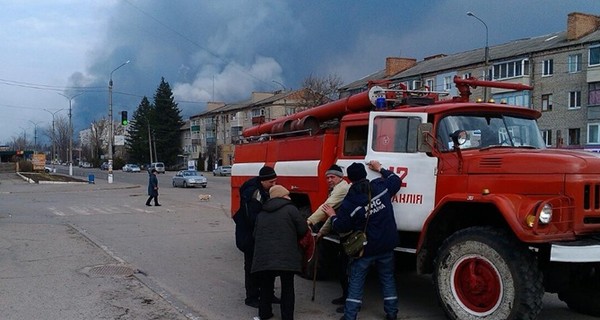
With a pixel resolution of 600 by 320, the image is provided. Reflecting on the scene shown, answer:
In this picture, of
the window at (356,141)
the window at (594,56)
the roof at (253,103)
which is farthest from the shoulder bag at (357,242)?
the roof at (253,103)

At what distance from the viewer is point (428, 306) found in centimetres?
727

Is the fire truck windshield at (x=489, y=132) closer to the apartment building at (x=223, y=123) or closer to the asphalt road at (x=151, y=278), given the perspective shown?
the asphalt road at (x=151, y=278)

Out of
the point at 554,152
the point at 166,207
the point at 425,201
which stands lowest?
the point at 166,207

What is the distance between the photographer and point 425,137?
21.5 ft

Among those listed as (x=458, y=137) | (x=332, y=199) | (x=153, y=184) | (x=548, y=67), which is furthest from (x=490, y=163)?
(x=548, y=67)

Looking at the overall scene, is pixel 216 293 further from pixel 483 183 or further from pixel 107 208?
pixel 107 208

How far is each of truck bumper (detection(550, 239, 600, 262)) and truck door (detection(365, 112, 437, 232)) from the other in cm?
150

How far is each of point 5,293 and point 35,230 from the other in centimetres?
806

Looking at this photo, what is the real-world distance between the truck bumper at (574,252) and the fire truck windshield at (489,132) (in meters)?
1.59

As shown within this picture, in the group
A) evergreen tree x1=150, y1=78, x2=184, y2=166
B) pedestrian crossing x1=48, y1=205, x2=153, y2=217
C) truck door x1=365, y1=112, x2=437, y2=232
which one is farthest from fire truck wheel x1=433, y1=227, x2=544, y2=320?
evergreen tree x1=150, y1=78, x2=184, y2=166

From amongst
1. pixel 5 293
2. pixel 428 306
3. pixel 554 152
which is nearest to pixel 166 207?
pixel 5 293

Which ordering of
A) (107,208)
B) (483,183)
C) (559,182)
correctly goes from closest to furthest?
(559,182), (483,183), (107,208)

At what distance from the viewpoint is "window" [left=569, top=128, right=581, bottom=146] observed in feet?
144

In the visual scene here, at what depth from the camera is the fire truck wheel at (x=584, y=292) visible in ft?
20.6
